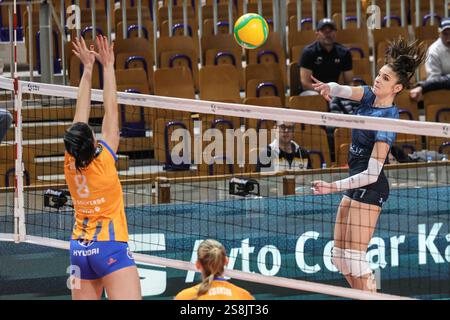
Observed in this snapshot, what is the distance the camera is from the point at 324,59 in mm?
13539

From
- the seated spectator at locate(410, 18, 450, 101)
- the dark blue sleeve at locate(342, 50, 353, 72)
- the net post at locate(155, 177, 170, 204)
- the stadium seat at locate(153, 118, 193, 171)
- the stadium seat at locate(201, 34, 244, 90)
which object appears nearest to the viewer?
the net post at locate(155, 177, 170, 204)

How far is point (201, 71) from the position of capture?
45.0 ft

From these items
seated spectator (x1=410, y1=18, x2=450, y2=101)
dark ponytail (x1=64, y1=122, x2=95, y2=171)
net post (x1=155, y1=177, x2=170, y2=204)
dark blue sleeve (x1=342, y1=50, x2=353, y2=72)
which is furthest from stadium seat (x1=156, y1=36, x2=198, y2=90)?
dark ponytail (x1=64, y1=122, x2=95, y2=171)

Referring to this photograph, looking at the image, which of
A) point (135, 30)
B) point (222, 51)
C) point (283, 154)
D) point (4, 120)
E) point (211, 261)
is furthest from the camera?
point (135, 30)

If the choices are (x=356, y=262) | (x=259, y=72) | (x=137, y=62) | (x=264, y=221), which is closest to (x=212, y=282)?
(x=356, y=262)

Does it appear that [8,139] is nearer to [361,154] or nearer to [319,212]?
[319,212]

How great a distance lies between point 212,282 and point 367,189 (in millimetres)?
2122

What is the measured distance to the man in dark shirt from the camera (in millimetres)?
13484

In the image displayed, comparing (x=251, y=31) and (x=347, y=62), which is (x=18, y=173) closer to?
(x=251, y=31)

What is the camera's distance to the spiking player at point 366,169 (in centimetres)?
841

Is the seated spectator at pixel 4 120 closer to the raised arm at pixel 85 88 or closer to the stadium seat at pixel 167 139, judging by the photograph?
the raised arm at pixel 85 88

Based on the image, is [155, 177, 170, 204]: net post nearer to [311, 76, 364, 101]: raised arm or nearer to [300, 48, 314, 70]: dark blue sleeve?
[311, 76, 364, 101]: raised arm

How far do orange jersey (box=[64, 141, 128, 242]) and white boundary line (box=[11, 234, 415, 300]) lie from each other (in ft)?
4.41

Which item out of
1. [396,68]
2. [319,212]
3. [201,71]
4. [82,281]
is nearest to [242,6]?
[201,71]
